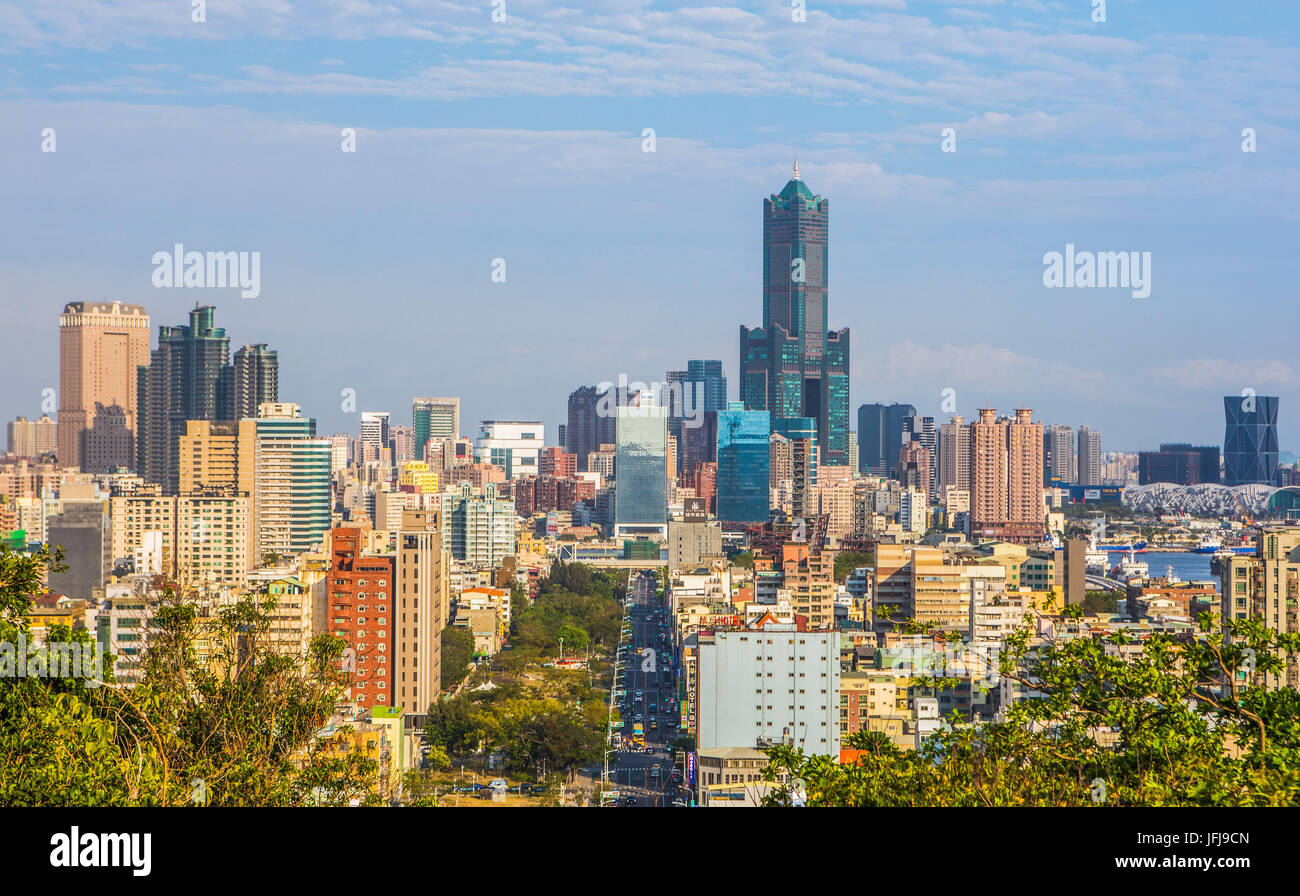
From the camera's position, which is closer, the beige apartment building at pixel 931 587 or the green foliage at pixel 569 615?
the beige apartment building at pixel 931 587

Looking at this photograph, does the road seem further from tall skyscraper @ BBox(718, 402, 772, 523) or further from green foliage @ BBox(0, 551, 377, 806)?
tall skyscraper @ BBox(718, 402, 772, 523)

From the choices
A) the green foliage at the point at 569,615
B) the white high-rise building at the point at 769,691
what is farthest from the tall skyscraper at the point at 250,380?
the white high-rise building at the point at 769,691

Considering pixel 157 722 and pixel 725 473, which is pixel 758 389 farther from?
pixel 157 722

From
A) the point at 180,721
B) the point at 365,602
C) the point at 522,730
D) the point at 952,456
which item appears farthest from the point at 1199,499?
the point at 180,721

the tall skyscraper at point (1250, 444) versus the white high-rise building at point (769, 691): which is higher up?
the tall skyscraper at point (1250, 444)

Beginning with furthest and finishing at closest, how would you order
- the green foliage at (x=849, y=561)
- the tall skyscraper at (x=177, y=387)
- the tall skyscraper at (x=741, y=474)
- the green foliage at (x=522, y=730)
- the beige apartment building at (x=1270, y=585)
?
the tall skyscraper at (x=741, y=474) → the tall skyscraper at (x=177, y=387) → the green foliage at (x=849, y=561) → the beige apartment building at (x=1270, y=585) → the green foliage at (x=522, y=730)

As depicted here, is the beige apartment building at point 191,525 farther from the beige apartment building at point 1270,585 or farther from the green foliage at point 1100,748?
the green foliage at point 1100,748
